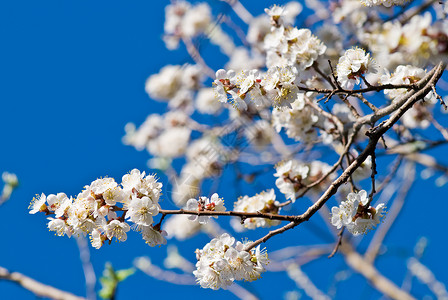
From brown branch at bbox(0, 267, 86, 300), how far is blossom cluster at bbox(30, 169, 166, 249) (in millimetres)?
697

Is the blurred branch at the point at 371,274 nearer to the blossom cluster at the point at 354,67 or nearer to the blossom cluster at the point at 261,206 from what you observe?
the blossom cluster at the point at 261,206

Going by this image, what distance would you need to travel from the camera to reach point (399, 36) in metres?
1.71

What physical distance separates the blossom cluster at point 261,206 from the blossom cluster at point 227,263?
0.57 meters

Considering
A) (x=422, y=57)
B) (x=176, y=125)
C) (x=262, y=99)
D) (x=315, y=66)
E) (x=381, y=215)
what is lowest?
(x=381, y=215)

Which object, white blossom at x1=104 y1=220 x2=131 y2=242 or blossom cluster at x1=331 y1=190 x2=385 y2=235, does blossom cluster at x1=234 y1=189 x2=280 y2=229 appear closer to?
blossom cluster at x1=331 y1=190 x2=385 y2=235

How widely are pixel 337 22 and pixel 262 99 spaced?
2.39 meters

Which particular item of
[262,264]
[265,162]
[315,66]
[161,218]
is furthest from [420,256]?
[161,218]

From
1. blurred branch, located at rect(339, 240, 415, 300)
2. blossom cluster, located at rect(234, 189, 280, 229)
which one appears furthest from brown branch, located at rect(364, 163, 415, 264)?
blossom cluster, located at rect(234, 189, 280, 229)

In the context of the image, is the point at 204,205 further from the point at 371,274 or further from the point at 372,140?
the point at 371,274

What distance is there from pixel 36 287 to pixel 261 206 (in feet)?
4.80

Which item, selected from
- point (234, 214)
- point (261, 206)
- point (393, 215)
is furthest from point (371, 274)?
point (234, 214)

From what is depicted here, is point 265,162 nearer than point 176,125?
Yes

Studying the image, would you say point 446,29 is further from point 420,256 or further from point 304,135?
point 420,256

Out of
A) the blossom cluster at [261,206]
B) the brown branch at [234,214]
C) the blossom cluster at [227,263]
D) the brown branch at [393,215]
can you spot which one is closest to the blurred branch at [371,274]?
the brown branch at [393,215]
